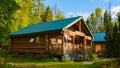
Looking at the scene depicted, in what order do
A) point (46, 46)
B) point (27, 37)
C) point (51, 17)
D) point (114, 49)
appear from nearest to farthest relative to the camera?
point (114, 49) < point (46, 46) < point (27, 37) < point (51, 17)

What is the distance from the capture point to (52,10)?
87688mm

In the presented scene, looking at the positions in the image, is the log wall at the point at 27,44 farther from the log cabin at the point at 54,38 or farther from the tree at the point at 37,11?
the tree at the point at 37,11

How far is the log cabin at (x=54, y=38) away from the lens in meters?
31.0

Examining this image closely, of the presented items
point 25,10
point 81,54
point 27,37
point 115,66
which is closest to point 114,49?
point 81,54

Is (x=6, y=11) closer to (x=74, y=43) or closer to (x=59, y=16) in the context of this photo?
(x=74, y=43)

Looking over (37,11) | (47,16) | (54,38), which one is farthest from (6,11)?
(47,16)

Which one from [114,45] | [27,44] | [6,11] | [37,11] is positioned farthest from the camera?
[37,11]

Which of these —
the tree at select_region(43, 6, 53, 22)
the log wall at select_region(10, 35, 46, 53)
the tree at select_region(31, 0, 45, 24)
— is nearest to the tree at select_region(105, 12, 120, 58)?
the log wall at select_region(10, 35, 46, 53)

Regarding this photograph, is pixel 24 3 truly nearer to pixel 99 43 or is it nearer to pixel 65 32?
pixel 99 43

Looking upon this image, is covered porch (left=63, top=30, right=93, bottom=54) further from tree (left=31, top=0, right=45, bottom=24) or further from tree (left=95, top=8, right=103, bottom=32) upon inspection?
tree (left=95, top=8, right=103, bottom=32)

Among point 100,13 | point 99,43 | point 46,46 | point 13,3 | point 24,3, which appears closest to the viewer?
point 13,3

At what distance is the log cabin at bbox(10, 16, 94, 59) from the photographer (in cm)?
3100

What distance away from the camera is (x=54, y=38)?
115 feet

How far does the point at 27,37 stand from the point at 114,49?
12.9 metres
